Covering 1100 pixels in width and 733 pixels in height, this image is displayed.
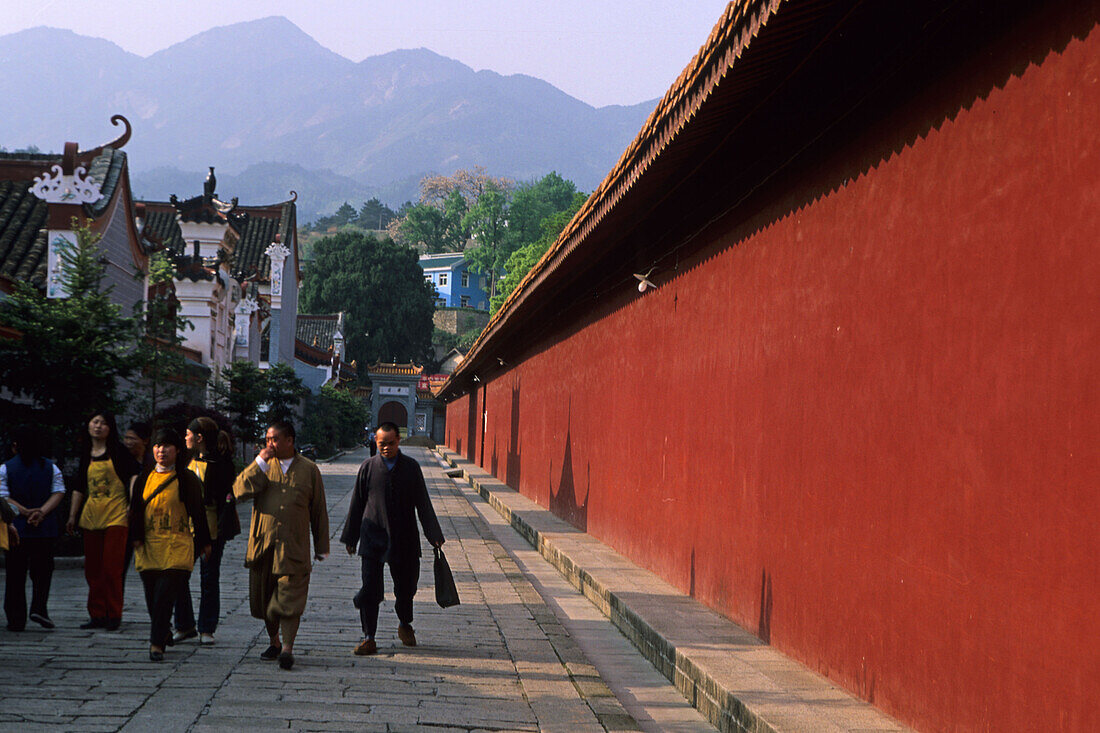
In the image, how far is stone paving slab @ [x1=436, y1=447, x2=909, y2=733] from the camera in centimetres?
568

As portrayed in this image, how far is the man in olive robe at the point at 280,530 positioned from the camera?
7539mm

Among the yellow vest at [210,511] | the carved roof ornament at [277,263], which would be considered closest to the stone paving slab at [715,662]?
the yellow vest at [210,511]

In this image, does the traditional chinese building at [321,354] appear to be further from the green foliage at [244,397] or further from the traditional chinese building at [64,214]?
the traditional chinese building at [64,214]

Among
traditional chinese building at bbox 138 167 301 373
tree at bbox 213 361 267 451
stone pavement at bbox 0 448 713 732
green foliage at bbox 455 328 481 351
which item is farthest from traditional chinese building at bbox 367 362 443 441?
stone pavement at bbox 0 448 713 732

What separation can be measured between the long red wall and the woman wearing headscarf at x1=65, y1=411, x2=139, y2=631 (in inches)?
184

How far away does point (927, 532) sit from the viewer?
535 cm

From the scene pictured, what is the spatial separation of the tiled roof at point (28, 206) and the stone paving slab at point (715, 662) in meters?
9.44

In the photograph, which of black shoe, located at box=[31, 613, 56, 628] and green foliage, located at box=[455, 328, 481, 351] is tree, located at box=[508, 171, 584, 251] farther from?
black shoe, located at box=[31, 613, 56, 628]

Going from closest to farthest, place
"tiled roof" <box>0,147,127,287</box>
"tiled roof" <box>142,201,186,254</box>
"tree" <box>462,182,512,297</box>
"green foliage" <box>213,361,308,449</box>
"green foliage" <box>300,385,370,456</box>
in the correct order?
"tiled roof" <box>0,147,127,287</box>, "green foliage" <box>213,361,308,449</box>, "tiled roof" <box>142,201,186,254</box>, "green foliage" <box>300,385,370,456</box>, "tree" <box>462,182,512,297</box>

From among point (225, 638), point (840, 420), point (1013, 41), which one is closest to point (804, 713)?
point (840, 420)

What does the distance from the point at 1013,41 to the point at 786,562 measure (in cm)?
383

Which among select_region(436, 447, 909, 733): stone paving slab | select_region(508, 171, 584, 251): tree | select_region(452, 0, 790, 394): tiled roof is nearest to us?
select_region(436, 447, 909, 733): stone paving slab

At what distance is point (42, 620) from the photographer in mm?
8414

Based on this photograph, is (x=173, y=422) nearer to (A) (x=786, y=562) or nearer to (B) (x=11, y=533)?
(B) (x=11, y=533)
